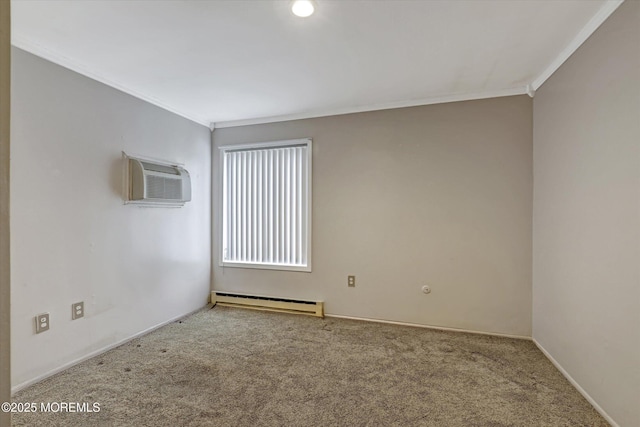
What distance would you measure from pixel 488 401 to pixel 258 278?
2.66m

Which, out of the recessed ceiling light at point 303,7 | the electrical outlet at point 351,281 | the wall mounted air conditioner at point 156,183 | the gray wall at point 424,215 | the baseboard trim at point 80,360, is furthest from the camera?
the electrical outlet at point 351,281

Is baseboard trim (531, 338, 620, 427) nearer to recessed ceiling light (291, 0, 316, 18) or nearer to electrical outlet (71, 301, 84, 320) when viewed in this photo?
recessed ceiling light (291, 0, 316, 18)

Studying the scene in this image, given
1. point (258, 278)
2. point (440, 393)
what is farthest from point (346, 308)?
point (440, 393)

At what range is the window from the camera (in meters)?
3.65

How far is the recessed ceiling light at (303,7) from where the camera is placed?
1.73 metres

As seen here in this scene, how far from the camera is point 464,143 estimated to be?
3.08 m

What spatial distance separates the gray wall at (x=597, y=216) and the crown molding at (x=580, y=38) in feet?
0.14

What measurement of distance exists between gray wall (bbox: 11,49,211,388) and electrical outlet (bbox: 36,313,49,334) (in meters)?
0.03

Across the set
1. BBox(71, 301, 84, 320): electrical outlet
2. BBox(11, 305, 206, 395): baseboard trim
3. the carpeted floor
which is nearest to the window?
the carpeted floor

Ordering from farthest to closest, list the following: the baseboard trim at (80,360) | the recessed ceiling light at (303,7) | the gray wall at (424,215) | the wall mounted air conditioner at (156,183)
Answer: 1. the gray wall at (424,215)
2. the wall mounted air conditioner at (156,183)
3. the baseboard trim at (80,360)
4. the recessed ceiling light at (303,7)

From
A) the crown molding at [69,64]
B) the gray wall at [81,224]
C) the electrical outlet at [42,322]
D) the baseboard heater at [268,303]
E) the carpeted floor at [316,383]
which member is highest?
the crown molding at [69,64]

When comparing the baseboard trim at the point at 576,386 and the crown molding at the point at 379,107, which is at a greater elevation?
the crown molding at the point at 379,107

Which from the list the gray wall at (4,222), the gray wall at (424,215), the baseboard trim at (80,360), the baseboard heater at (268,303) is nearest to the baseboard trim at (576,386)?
the gray wall at (424,215)

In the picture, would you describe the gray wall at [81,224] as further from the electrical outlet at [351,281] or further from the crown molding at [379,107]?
the electrical outlet at [351,281]
